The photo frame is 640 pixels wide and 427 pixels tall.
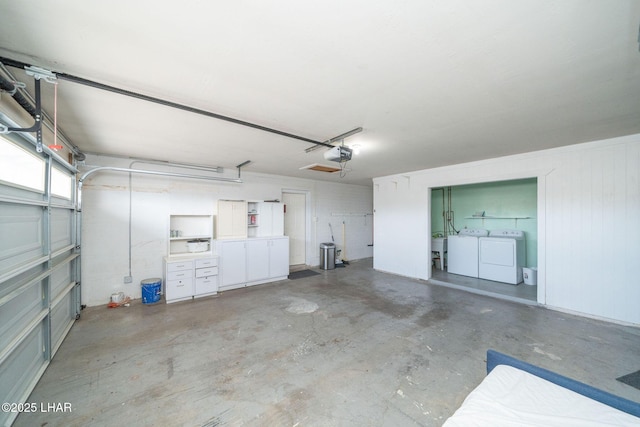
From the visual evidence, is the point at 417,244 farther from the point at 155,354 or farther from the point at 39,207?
the point at 39,207

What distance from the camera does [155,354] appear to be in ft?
8.45

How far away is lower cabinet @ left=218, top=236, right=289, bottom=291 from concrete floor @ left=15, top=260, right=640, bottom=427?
2.92 ft

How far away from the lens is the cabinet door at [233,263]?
4.82m

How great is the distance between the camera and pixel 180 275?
422cm

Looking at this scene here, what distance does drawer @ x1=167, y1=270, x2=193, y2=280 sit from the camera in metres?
4.13

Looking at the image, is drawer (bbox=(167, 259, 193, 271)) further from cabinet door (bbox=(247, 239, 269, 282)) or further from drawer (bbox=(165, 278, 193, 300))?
cabinet door (bbox=(247, 239, 269, 282))

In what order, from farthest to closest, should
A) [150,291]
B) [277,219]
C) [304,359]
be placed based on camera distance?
[277,219] < [150,291] < [304,359]

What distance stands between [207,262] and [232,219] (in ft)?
3.54

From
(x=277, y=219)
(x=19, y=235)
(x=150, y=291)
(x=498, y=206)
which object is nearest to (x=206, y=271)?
(x=150, y=291)

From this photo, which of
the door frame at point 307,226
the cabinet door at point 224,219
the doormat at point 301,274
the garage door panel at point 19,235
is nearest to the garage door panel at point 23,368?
the garage door panel at point 19,235

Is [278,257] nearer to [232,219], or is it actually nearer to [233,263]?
[233,263]

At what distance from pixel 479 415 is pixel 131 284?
525 centimetres

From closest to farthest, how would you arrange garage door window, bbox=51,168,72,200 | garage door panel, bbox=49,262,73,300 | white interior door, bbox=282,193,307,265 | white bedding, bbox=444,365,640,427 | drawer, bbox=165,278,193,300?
white bedding, bbox=444,365,640,427
garage door panel, bbox=49,262,73,300
garage door window, bbox=51,168,72,200
drawer, bbox=165,278,193,300
white interior door, bbox=282,193,307,265

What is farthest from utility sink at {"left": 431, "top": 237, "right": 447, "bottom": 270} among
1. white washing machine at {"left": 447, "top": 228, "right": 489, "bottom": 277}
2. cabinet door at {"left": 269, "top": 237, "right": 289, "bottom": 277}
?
cabinet door at {"left": 269, "top": 237, "right": 289, "bottom": 277}
